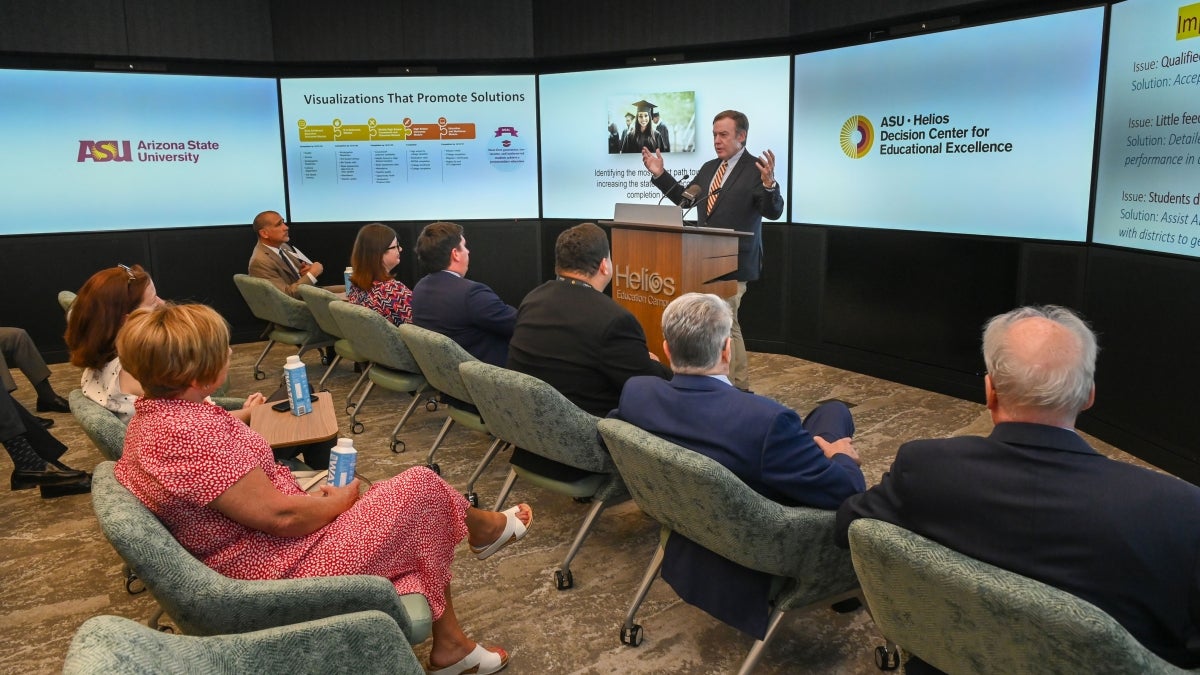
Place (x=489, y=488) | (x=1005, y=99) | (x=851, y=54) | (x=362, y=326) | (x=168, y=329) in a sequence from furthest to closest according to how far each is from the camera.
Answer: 1. (x=851, y=54)
2. (x=1005, y=99)
3. (x=362, y=326)
4. (x=489, y=488)
5. (x=168, y=329)

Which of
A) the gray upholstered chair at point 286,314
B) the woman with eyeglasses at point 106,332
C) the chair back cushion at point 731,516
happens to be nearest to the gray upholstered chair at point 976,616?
the chair back cushion at point 731,516

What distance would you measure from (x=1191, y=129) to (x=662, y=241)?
2.74 metres

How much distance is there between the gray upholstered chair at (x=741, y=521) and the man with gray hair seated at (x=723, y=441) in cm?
8

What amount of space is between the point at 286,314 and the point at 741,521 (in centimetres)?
471

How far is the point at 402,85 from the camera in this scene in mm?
8445

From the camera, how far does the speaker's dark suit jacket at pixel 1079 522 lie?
1599 mm

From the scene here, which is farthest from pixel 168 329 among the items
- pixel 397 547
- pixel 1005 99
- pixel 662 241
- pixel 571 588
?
pixel 1005 99

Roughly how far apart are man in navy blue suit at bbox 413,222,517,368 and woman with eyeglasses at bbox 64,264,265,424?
1.27 metres

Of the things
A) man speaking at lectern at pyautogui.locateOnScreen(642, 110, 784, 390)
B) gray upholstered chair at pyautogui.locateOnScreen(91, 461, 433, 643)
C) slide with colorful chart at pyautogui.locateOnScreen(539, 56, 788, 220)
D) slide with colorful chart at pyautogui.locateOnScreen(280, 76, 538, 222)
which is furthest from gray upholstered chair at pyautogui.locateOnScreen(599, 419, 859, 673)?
slide with colorful chart at pyautogui.locateOnScreen(280, 76, 538, 222)

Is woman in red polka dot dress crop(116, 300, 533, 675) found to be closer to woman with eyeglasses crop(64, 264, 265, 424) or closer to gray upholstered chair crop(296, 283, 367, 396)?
woman with eyeglasses crop(64, 264, 265, 424)

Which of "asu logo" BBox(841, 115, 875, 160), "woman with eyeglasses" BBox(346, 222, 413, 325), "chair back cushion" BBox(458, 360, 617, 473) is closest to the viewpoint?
"chair back cushion" BBox(458, 360, 617, 473)

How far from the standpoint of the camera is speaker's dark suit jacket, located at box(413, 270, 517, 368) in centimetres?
445

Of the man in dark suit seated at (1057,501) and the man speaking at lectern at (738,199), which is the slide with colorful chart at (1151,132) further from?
the man in dark suit seated at (1057,501)

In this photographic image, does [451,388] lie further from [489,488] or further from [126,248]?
[126,248]
